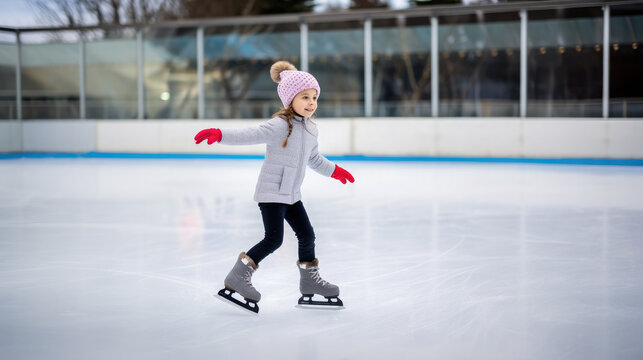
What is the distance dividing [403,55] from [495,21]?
6.57ft

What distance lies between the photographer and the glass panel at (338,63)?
1486cm

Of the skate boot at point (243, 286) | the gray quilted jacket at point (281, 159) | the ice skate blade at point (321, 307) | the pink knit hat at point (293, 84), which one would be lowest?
the ice skate blade at point (321, 307)

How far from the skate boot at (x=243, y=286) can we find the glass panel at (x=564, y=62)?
11.6m

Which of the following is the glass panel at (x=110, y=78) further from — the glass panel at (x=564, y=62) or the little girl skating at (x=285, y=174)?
the little girl skating at (x=285, y=174)

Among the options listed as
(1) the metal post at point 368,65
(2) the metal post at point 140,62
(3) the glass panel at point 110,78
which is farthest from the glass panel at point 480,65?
(3) the glass panel at point 110,78

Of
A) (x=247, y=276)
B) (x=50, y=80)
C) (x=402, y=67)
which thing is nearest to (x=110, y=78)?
(x=50, y=80)

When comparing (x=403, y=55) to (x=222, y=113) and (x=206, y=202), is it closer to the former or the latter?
(x=222, y=113)

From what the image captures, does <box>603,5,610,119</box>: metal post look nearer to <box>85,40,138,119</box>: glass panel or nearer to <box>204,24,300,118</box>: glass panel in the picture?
<box>204,24,300,118</box>: glass panel

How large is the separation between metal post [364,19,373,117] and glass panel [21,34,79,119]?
23.0 feet

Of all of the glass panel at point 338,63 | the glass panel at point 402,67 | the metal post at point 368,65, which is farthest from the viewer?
the glass panel at point 338,63

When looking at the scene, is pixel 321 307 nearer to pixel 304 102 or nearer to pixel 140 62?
pixel 304 102

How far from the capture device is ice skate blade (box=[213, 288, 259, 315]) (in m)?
2.79

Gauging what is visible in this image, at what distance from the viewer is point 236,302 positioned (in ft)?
9.23

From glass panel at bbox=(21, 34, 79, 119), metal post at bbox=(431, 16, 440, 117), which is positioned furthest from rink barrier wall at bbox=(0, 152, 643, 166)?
metal post at bbox=(431, 16, 440, 117)
